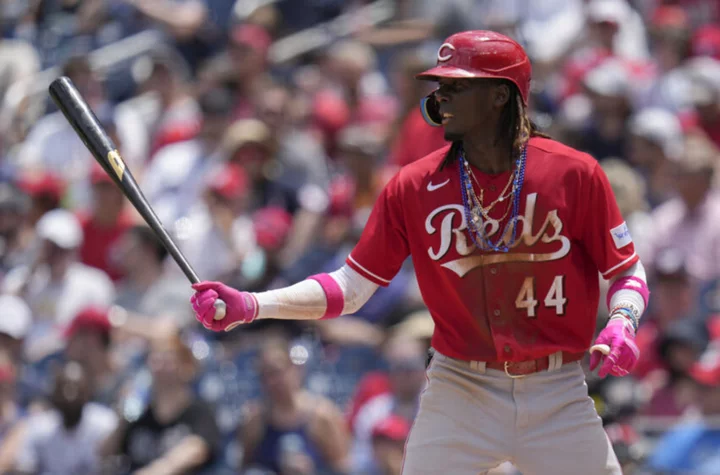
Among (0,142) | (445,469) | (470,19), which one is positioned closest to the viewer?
(445,469)

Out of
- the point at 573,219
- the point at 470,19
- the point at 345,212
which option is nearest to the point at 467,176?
the point at 573,219

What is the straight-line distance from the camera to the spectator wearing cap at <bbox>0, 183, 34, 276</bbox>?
10180 millimetres

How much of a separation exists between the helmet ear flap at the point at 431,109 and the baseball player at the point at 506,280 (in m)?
0.01

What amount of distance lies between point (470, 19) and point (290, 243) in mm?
2636

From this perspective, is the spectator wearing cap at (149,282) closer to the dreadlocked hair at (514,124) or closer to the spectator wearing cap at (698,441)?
the spectator wearing cap at (698,441)

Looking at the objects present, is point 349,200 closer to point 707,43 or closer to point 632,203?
point 632,203

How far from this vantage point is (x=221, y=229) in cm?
916

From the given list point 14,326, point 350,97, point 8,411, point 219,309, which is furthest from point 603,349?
point 350,97

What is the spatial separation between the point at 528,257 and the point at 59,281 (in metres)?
5.57

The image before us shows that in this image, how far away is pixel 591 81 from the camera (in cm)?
923

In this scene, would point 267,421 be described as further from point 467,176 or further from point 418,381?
point 467,176

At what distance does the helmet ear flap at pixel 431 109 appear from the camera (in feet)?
15.1

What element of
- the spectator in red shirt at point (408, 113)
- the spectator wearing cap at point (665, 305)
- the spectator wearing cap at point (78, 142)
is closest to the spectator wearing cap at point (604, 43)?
the spectator in red shirt at point (408, 113)

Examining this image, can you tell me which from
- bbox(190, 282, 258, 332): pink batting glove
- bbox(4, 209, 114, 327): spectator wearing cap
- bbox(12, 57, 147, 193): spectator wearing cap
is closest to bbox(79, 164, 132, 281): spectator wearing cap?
bbox(4, 209, 114, 327): spectator wearing cap
